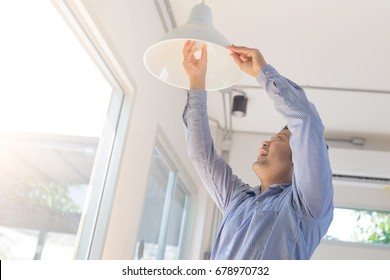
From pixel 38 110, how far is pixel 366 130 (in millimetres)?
3021

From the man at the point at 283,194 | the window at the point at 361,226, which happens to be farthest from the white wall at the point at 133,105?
the window at the point at 361,226

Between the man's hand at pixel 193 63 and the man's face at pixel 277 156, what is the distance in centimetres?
32

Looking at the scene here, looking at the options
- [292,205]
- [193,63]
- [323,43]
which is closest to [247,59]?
[193,63]

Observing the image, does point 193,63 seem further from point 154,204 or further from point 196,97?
point 154,204

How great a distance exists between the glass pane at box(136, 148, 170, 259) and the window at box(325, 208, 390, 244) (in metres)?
1.72

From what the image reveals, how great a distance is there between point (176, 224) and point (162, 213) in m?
0.54

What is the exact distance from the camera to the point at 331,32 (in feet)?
7.92

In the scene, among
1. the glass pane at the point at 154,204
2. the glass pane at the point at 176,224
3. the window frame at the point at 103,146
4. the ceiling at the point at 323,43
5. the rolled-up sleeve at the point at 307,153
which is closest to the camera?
the rolled-up sleeve at the point at 307,153

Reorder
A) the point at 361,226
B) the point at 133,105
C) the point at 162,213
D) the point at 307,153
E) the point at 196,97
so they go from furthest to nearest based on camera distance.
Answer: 1. the point at 361,226
2. the point at 162,213
3. the point at 133,105
4. the point at 196,97
5. the point at 307,153

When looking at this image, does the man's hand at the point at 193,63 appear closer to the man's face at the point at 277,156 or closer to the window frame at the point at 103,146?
the man's face at the point at 277,156

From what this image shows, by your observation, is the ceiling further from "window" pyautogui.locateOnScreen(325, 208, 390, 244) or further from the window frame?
"window" pyautogui.locateOnScreen(325, 208, 390, 244)

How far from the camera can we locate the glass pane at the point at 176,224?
3.32m

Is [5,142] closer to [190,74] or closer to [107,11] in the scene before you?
[190,74]

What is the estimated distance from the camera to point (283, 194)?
1.21m
